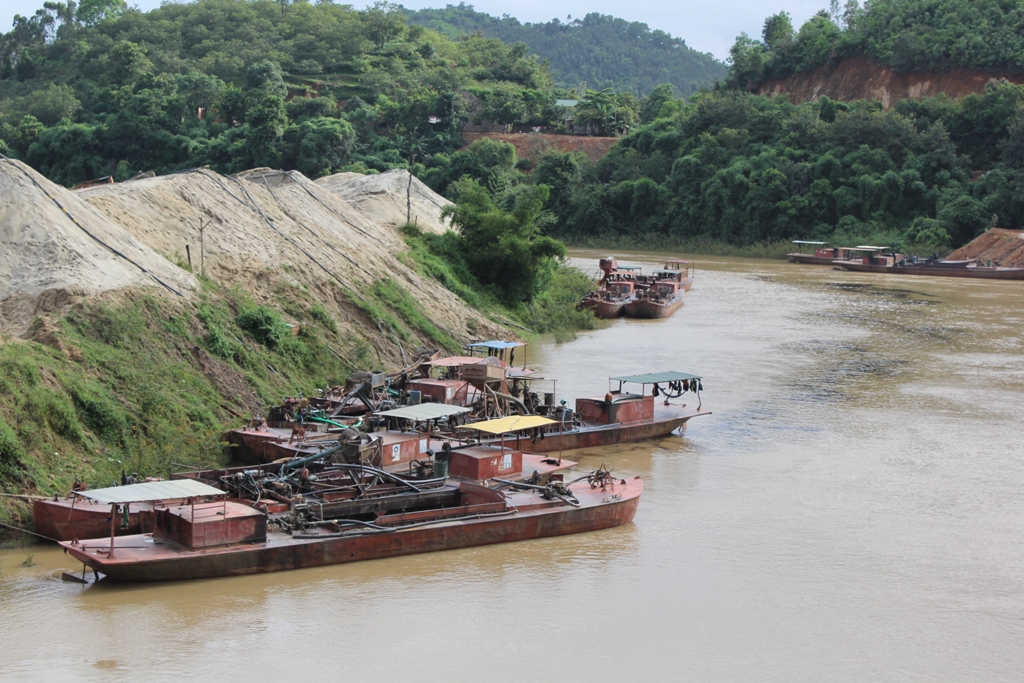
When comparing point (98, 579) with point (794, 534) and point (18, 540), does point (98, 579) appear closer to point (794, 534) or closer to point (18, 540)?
point (18, 540)

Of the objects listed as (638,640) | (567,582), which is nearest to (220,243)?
(567,582)

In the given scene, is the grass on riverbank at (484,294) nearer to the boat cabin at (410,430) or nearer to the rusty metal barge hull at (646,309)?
the rusty metal barge hull at (646,309)

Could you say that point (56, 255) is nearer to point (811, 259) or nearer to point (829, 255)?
point (829, 255)

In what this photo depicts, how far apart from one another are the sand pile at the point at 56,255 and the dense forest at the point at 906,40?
72874 millimetres

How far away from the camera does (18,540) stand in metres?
15.9

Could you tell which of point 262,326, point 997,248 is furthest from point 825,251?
point 262,326

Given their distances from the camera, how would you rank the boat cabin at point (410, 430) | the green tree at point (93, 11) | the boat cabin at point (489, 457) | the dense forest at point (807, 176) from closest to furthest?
the boat cabin at point (489, 457)
the boat cabin at point (410, 430)
the dense forest at point (807, 176)
the green tree at point (93, 11)

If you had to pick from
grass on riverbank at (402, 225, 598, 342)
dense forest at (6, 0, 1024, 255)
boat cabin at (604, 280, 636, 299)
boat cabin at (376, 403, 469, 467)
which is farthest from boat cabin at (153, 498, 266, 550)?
dense forest at (6, 0, 1024, 255)

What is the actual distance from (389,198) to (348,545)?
90.7 ft

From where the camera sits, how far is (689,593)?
15750mm

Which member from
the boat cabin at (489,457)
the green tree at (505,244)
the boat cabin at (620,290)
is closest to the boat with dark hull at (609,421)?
the boat cabin at (489,457)

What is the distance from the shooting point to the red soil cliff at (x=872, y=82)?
83.9 metres

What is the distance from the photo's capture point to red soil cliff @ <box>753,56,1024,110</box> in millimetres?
83875

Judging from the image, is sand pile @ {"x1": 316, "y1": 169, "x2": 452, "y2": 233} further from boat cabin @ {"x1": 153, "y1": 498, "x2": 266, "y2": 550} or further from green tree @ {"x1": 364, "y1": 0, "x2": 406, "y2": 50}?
green tree @ {"x1": 364, "y1": 0, "x2": 406, "y2": 50}
